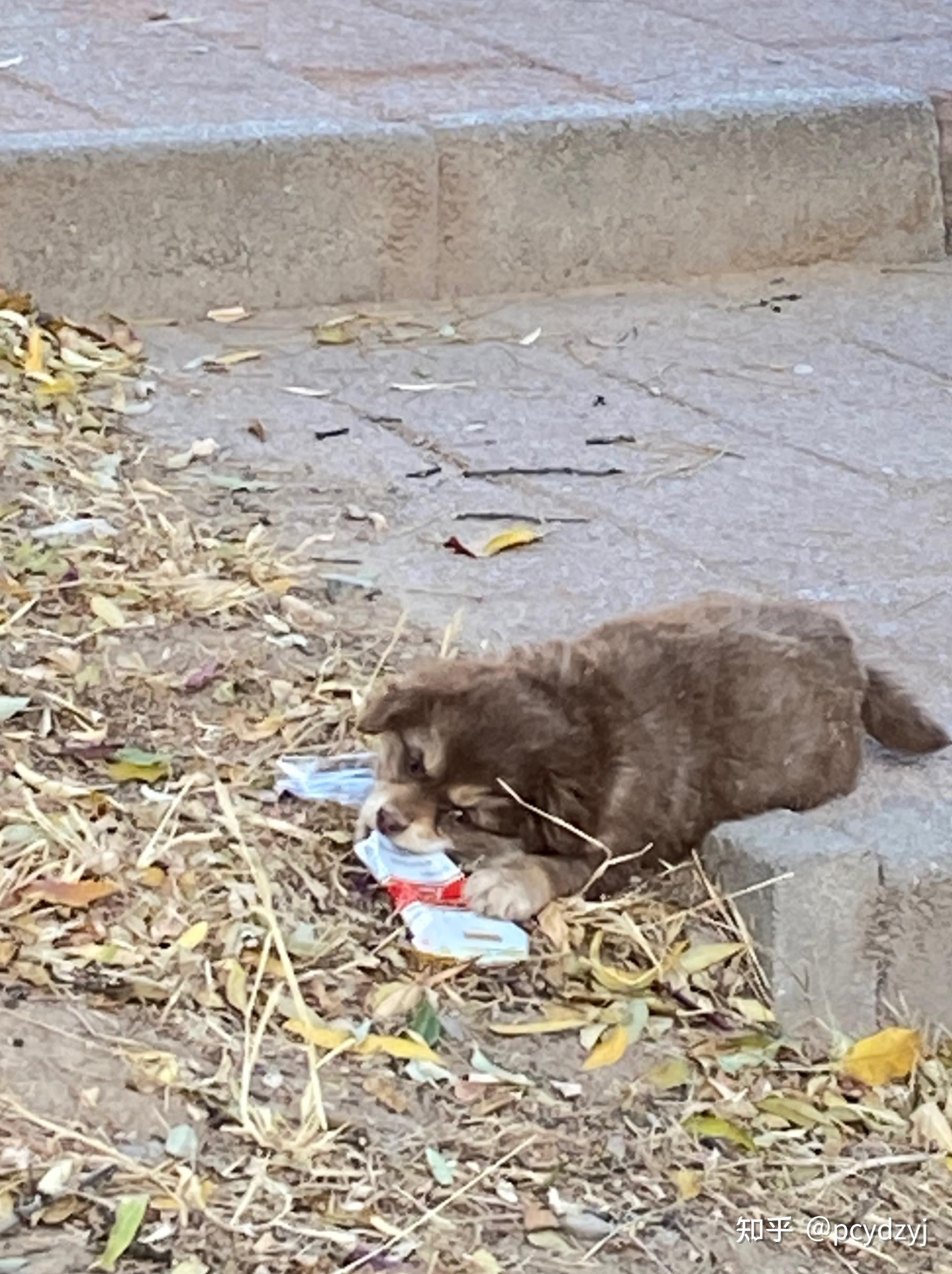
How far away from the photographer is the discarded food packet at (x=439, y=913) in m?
2.95

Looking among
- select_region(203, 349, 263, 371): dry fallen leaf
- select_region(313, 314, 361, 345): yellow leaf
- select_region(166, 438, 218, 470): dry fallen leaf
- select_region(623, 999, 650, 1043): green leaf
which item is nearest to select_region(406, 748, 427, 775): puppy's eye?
select_region(623, 999, 650, 1043): green leaf

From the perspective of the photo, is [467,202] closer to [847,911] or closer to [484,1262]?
[847,911]

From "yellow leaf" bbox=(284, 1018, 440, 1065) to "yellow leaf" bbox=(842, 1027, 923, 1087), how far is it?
0.54 meters

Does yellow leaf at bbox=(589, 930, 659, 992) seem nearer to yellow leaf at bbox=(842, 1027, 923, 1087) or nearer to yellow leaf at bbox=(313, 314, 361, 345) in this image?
yellow leaf at bbox=(842, 1027, 923, 1087)

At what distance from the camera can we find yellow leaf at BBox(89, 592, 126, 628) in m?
3.68

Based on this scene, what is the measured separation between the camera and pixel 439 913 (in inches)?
117

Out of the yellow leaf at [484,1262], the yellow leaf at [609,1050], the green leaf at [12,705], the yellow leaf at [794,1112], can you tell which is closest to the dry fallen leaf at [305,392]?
the green leaf at [12,705]

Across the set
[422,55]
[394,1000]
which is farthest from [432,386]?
[394,1000]

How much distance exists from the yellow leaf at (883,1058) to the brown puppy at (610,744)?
0.33 meters

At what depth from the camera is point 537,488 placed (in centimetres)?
434

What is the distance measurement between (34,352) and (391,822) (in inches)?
82.1

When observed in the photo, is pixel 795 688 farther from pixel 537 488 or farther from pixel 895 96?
pixel 895 96

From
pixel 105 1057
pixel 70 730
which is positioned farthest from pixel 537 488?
pixel 105 1057

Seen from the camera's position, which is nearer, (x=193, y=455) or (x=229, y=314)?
(x=193, y=455)
